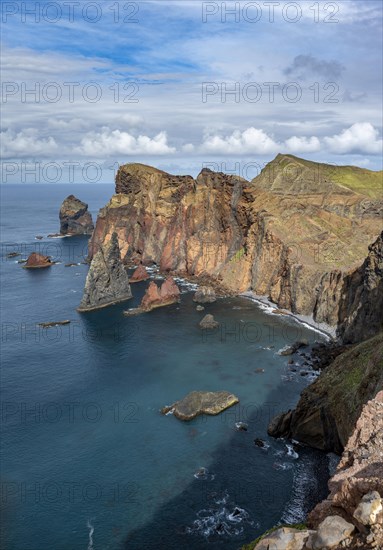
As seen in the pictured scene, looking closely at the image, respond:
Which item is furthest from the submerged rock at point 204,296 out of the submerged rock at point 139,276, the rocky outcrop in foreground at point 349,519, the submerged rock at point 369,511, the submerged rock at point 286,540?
the submerged rock at point 369,511

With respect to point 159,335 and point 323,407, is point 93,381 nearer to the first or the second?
point 159,335

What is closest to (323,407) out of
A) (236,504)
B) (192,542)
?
(236,504)

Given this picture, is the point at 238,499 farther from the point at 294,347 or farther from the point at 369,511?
the point at 294,347

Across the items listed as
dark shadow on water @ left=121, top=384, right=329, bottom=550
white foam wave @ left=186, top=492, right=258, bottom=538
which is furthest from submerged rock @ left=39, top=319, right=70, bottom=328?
white foam wave @ left=186, top=492, right=258, bottom=538

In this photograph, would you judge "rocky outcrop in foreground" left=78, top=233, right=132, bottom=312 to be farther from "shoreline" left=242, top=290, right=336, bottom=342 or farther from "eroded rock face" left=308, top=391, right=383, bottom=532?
"eroded rock face" left=308, top=391, right=383, bottom=532

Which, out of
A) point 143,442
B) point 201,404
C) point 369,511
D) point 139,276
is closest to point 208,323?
point 201,404

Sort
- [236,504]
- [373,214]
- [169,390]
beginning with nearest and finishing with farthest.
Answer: [236,504] < [169,390] < [373,214]

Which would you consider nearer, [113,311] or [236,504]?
[236,504]
